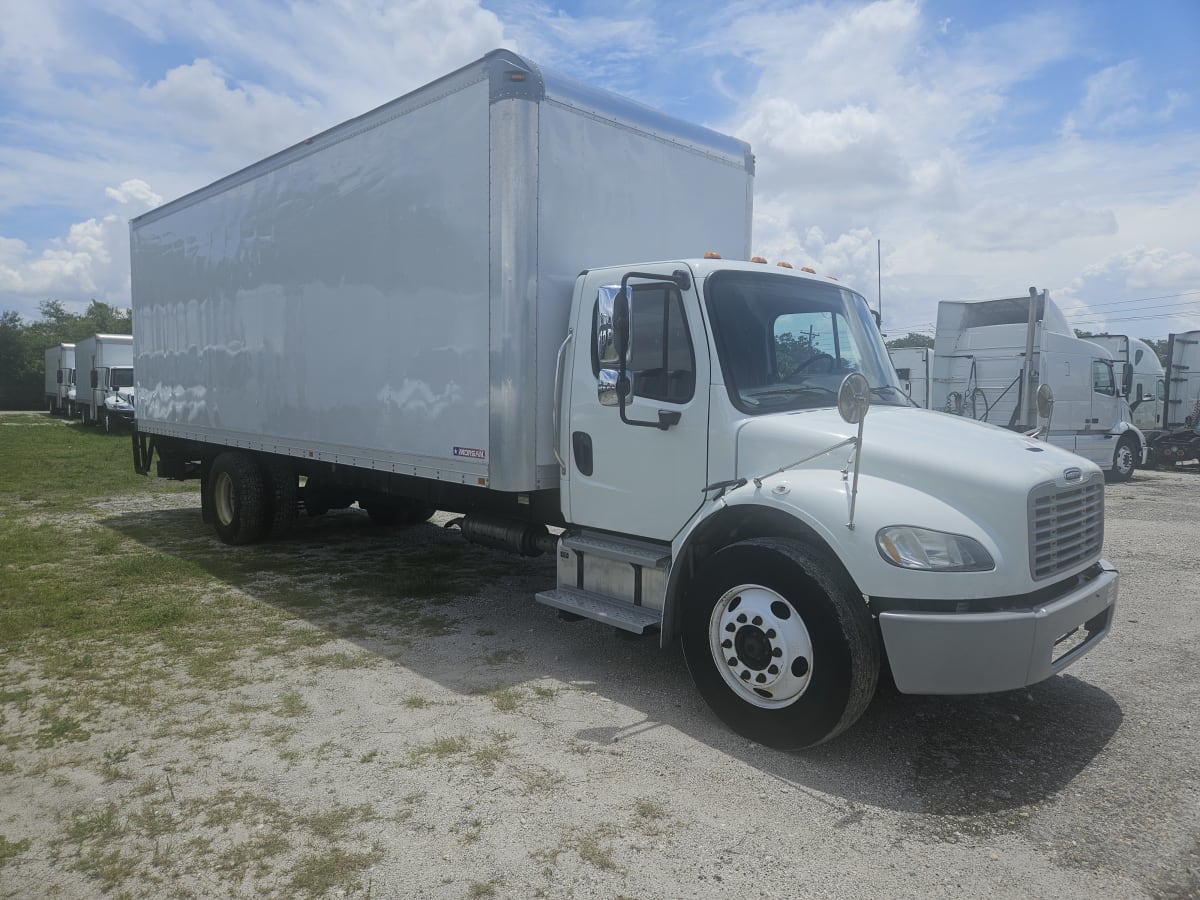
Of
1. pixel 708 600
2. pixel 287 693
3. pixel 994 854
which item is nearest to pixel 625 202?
pixel 708 600

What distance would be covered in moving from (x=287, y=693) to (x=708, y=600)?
2581 millimetres

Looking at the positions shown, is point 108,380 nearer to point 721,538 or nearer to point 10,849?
point 10,849

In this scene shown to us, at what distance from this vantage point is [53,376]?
1642 inches

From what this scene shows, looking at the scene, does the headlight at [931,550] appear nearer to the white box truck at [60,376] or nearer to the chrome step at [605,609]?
the chrome step at [605,609]

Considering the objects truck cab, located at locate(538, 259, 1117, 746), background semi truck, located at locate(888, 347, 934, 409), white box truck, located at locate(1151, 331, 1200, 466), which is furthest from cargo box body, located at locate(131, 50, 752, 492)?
white box truck, located at locate(1151, 331, 1200, 466)

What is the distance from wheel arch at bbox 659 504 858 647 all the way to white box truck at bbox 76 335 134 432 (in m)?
28.3

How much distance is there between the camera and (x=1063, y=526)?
4137mm

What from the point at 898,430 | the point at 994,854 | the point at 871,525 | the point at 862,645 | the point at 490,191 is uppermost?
the point at 490,191

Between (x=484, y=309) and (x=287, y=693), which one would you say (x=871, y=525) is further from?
(x=287, y=693)

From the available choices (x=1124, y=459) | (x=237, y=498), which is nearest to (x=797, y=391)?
(x=237, y=498)

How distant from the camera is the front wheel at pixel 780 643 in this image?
3.96 metres

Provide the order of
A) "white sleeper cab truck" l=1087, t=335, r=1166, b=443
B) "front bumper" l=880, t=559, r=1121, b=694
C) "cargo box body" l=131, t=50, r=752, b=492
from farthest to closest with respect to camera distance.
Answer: "white sleeper cab truck" l=1087, t=335, r=1166, b=443
"cargo box body" l=131, t=50, r=752, b=492
"front bumper" l=880, t=559, r=1121, b=694

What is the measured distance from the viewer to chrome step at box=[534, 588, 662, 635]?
4.90 m

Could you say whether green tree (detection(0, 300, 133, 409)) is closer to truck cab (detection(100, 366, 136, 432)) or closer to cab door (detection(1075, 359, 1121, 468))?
truck cab (detection(100, 366, 136, 432))
